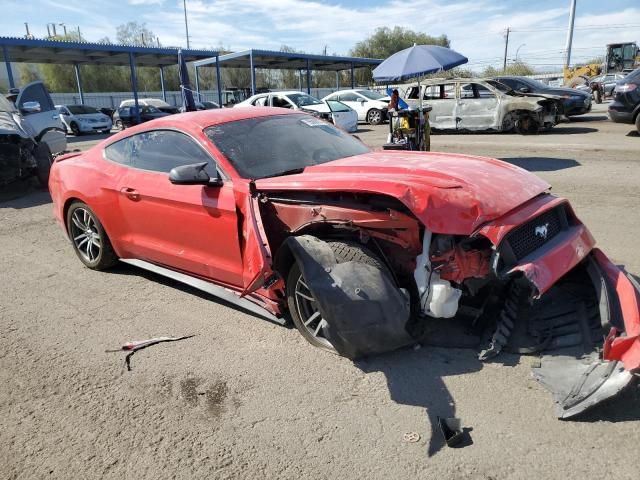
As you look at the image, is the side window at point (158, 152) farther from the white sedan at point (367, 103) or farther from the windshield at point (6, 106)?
the white sedan at point (367, 103)

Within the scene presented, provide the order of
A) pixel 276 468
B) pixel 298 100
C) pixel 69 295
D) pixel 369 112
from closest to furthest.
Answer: pixel 276 468, pixel 69 295, pixel 298 100, pixel 369 112

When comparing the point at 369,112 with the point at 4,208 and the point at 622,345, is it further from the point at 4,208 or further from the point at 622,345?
the point at 622,345

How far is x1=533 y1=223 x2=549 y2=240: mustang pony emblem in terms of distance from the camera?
10.3ft

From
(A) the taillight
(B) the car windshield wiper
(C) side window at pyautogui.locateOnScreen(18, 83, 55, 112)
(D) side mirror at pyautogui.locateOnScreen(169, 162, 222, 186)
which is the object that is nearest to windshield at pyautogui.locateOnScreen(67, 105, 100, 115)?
(C) side window at pyautogui.locateOnScreen(18, 83, 55, 112)

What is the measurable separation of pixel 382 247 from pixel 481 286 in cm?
65

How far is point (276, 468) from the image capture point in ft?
7.81

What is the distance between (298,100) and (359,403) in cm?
1739

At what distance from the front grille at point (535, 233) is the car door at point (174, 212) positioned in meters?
1.82

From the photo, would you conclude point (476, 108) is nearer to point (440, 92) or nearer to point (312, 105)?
point (440, 92)

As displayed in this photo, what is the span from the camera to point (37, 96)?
1109 centimetres

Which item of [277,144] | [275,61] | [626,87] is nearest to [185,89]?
[277,144]

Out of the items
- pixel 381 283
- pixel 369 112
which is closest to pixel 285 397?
pixel 381 283

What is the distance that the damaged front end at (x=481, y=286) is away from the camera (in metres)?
2.83

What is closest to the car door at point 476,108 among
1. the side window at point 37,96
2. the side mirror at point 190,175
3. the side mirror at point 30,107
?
the side window at point 37,96
